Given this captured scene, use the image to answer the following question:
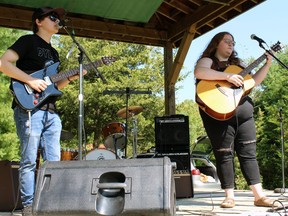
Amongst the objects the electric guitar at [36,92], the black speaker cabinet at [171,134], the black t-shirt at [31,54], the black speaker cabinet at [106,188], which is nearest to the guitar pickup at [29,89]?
the electric guitar at [36,92]

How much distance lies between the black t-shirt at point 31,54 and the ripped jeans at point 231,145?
4.85 feet

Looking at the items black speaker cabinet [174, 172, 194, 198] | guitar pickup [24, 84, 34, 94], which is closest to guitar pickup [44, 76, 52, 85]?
guitar pickup [24, 84, 34, 94]

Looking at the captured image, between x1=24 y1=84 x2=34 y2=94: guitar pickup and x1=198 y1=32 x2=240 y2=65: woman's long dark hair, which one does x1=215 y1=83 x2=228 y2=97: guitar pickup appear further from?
x1=24 y1=84 x2=34 y2=94: guitar pickup

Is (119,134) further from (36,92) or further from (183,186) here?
(36,92)

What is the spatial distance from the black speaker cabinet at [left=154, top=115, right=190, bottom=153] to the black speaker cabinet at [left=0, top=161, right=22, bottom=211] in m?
2.19

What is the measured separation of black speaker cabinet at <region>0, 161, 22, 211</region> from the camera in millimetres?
4254

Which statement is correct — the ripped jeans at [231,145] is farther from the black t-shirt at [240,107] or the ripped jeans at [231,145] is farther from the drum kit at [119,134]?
the drum kit at [119,134]

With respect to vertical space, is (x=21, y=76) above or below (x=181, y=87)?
below

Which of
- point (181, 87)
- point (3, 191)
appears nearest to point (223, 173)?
point (3, 191)

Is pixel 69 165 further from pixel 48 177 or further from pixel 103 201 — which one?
pixel 103 201

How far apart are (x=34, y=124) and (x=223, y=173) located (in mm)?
1721

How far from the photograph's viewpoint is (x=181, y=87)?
898 inches

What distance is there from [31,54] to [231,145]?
1879 millimetres

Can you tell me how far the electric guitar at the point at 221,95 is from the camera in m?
3.62
